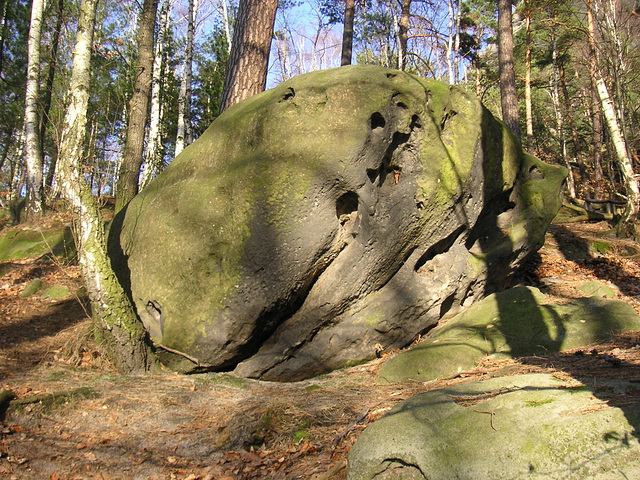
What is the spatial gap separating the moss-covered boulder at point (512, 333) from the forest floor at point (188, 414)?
25 centimetres

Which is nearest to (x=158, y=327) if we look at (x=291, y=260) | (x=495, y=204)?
(x=291, y=260)

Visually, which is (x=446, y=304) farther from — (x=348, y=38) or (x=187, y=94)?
(x=187, y=94)

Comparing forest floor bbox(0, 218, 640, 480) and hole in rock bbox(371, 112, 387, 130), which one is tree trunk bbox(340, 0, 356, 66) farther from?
forest floor bbox(0, 218, 640, 480)

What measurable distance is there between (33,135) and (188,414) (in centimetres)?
1333

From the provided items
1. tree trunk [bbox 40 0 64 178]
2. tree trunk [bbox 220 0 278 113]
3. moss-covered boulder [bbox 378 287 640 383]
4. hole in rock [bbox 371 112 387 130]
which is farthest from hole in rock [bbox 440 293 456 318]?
tree trunk [bbox 40 0 64 178]

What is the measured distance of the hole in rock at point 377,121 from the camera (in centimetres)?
594

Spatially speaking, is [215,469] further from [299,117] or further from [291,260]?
[299,117]

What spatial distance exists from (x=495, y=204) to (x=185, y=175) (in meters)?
4.87

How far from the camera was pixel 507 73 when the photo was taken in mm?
11812

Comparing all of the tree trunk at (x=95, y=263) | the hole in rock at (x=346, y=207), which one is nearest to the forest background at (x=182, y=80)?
the tree trunk at (x=95, y=263)

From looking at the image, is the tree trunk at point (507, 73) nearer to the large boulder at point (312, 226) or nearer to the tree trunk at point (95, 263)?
the large boulder at point (312, 226)

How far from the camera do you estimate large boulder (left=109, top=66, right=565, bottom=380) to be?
5.74 meters

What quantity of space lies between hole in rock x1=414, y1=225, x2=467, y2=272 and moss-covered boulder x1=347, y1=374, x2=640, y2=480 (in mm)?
3037

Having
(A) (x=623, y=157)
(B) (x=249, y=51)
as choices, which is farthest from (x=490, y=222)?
(A) (x=623, y=157)
